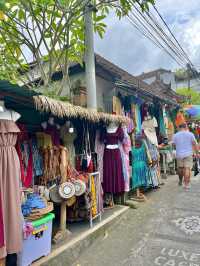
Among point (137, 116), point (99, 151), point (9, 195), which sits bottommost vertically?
point (9, 195)

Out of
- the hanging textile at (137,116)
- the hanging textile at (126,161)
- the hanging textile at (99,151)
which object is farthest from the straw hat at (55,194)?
the hanging textile at (137,116)

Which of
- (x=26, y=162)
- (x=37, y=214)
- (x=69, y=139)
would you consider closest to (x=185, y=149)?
(x=69, y=139)

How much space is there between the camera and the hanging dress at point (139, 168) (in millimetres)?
7306

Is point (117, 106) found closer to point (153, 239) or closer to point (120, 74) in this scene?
point (120, 74)

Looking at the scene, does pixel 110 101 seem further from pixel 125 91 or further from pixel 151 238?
pixel 151 238

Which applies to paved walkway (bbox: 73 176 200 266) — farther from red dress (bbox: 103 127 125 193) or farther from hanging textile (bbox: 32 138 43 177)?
hanging textile (bbox: 32 138 43 177)

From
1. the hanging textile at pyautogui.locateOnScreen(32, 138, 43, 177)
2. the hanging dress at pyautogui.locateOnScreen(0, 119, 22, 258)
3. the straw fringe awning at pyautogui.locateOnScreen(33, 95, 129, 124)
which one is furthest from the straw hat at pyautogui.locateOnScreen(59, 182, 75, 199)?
the hanging dress at pyautogui.locateOnScreen(0, 119, 22, 258)

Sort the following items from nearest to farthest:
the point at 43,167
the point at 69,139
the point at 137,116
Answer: the point at 43,167 < the point at 69,139 < the point at 137,116

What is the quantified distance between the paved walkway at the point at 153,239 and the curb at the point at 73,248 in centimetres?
10

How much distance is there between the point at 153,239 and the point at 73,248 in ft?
5.12

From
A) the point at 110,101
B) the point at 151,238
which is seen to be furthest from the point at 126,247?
the point at 110,101

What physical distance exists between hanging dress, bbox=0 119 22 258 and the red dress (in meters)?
3.27

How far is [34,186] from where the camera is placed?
4.45 metres

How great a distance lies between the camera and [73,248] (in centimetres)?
431
